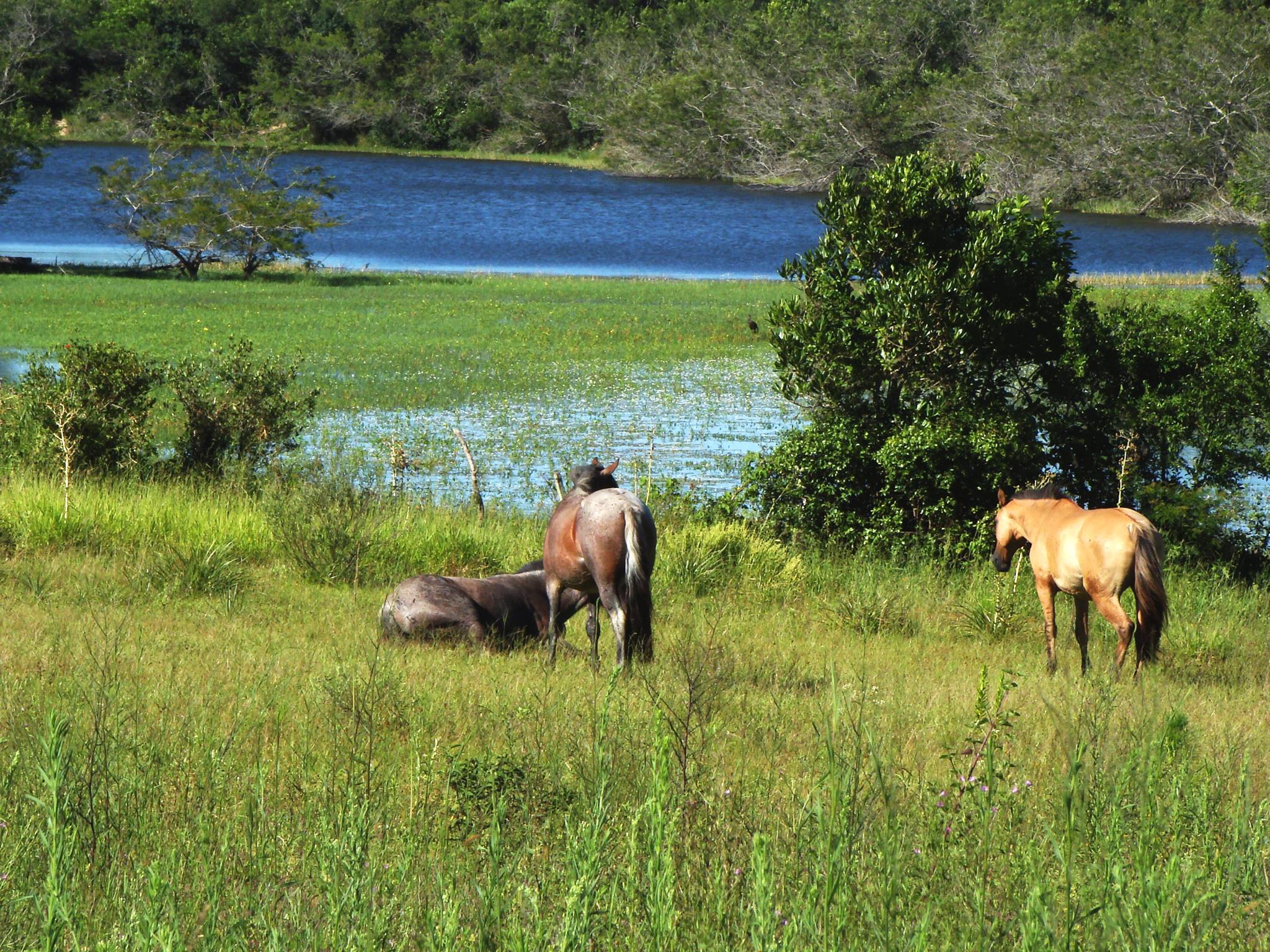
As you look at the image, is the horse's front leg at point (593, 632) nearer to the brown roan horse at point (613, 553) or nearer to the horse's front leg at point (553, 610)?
the brown roan horse at point (613, 553)

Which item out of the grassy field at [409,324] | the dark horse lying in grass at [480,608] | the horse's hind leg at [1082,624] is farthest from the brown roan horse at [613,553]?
the grassy field at [409,324]

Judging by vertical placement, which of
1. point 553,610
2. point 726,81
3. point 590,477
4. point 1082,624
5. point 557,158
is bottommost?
point 1082,624

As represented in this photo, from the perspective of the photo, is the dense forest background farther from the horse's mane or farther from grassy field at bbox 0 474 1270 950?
grassy field at bbox 0 474 1270 950

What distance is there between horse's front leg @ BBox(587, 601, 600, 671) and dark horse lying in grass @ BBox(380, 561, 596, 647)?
Result: 0.01m

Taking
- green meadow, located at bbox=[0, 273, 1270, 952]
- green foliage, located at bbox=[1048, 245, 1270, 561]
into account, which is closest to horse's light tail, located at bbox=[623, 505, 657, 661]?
green meadow, located at bbox=[0, 273, 1270, 952]

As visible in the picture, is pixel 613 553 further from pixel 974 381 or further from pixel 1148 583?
pixel 974 381

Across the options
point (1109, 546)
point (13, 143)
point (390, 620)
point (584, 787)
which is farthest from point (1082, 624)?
point (13, 143)

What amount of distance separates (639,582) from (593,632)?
0.91 metres

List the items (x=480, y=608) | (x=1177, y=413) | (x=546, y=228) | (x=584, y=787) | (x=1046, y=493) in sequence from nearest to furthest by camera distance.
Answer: (x=584, y=787), (x=480, y=608), (x=1046, y=493), (x=1177, y=413), (x=546, y=228)

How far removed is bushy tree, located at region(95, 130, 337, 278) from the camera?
4988cm

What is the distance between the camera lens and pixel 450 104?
124 m

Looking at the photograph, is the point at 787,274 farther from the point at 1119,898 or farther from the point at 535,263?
the point at 535,263

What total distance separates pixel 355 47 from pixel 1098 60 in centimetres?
6262

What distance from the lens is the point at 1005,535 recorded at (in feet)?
40.9
